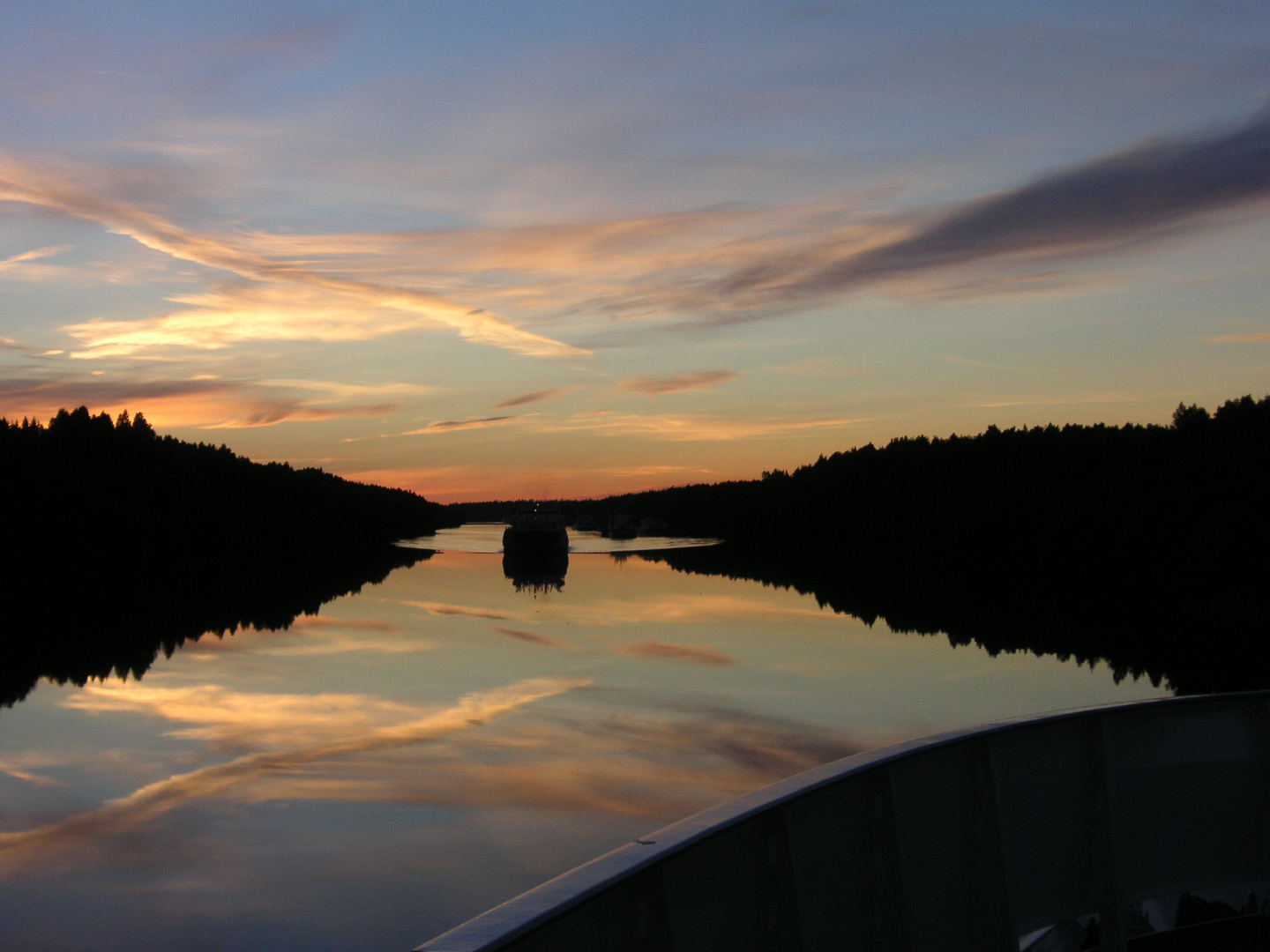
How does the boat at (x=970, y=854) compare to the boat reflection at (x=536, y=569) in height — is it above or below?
above

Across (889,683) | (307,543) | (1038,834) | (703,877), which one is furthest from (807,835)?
(307,543)

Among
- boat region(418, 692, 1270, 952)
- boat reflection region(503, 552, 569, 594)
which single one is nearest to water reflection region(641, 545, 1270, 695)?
boat reflection region(503, 552, 569, 594)

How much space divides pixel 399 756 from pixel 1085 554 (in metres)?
61.3

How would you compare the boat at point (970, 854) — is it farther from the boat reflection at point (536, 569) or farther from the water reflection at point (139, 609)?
the boat reflection at point (536, 569)

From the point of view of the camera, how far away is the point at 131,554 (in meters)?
Answer: 70.6

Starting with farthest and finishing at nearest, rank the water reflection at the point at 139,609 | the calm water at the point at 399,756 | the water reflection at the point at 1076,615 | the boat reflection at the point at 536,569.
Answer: the boat reflection at the point at 536,569, the water reflection at the point at 1076,615, the water reflection at the point at 139,609, the calm water at the point at 399,756

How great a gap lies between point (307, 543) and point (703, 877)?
121179 millimetres

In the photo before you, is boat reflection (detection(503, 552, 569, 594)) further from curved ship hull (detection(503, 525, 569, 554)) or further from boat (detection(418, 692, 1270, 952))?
boat (detection(418, 692, 1270, 952))

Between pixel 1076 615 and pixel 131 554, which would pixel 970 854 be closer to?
pixel 1076 615

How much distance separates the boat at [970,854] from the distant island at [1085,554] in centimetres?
2861

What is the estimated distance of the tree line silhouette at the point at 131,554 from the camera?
4031cm

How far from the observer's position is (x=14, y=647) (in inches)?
1465

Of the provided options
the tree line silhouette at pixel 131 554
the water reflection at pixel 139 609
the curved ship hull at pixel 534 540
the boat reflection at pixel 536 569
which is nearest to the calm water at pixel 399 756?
the water reflection at pixel 139 609

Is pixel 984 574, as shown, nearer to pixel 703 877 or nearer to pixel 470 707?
pixel 470 707
